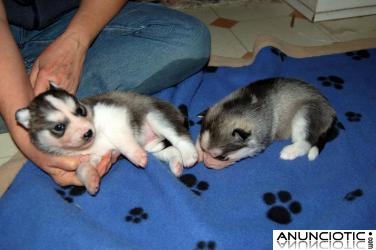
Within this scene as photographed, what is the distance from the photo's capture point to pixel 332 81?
3502 millimetres

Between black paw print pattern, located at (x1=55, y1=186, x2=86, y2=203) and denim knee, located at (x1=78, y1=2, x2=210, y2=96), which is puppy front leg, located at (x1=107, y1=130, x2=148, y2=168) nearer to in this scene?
black paw print pattern, located at (x1=55, y1=186, x2=86, y2=203)

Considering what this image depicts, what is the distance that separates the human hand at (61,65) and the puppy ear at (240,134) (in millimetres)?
1056

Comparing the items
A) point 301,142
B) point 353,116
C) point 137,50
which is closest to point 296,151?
point 301,142

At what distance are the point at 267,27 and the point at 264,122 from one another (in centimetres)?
255

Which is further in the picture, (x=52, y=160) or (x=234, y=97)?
(x=234, y=97)

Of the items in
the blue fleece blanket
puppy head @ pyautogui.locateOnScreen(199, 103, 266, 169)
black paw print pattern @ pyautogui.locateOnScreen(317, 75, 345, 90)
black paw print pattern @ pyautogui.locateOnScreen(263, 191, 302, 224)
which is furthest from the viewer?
black paw print pattern @ pyautogui.locateOnScreen(317, 75, 345, 90)

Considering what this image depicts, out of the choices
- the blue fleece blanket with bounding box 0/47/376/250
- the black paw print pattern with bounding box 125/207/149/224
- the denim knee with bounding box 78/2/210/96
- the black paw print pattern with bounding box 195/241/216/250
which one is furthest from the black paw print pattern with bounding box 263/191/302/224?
the denim knee with bounding box 78/2/210/96

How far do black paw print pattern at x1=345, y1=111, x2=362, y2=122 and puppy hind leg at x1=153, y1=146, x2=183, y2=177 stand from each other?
52.9 inches

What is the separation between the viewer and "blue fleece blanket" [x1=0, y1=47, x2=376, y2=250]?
230cm

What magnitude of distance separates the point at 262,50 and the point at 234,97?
105 cm

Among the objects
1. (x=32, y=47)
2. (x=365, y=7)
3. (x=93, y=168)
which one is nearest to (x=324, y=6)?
(x=365, y=7)

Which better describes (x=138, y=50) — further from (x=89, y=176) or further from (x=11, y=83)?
(x=89, y=176)

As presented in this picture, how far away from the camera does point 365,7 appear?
5020 mm

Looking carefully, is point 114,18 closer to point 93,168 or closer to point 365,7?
point 93,168
